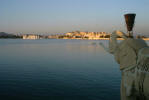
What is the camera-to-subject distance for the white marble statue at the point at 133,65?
77.4 inches

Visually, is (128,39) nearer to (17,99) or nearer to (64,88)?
(17,99)

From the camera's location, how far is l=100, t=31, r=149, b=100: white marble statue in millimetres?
1966

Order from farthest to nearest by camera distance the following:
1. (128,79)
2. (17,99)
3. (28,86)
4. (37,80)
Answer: (37,80) → (28,86) → (17,99) → (128,79)

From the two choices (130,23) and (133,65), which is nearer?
(133,65)

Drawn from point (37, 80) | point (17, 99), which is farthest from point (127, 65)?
point (37, 80)

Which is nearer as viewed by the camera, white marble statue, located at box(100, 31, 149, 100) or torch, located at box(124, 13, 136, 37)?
white marble statue, located at box(100, 31, 149, 100)

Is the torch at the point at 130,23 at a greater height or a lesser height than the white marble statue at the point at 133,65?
greater

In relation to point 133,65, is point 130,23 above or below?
above

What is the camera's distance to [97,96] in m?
10.8

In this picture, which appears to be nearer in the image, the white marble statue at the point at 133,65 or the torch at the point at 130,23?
the white marble statue at the point at 133,65

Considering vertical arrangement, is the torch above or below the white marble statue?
above

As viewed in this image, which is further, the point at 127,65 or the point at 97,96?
the point at 97,96

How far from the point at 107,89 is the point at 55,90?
3.85 metres

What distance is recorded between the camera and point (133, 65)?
206cm
